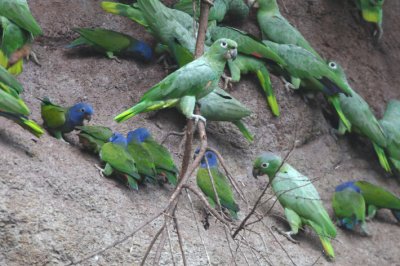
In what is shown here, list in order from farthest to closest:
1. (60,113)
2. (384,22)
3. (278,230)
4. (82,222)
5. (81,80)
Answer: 1. (384,22)
2. (81,80)
3. (278,230)
4. (60,113)
5. (82,222)

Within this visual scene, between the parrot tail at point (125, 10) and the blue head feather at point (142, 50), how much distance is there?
18 cm

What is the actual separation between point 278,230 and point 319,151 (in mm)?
1312

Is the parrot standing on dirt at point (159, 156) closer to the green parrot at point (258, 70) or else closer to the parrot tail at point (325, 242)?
the parrot tail at point (325, 242)

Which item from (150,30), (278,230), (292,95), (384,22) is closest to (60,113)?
(150,30)

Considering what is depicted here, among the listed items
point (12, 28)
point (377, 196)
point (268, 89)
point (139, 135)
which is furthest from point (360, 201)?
point (12, 28)

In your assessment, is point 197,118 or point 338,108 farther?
point 338,108

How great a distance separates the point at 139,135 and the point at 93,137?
0.33 meters

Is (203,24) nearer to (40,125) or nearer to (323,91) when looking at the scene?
(40,125)

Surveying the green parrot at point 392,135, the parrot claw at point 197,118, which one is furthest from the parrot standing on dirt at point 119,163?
the green parrot at point 392,135

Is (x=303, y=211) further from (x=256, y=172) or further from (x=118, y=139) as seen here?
(x=118, y=139)

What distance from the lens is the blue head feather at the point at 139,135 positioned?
5.72m

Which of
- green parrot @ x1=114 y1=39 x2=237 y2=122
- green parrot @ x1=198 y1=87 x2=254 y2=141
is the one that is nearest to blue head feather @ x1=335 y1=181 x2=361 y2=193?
green parrot @ x1=198 y1=87 x2=254 y2=141

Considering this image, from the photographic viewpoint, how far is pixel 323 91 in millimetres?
→ 7145

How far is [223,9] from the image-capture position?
7.17 meters
